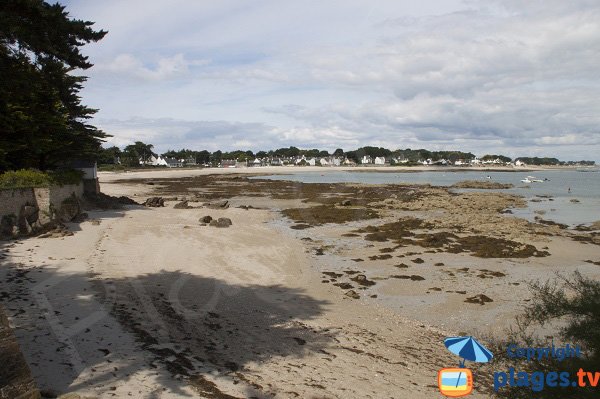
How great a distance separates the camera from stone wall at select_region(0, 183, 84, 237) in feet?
54.0

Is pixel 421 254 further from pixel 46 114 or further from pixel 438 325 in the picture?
pixel 46 114

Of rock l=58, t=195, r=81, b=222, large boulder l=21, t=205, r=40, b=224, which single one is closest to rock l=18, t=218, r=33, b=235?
large boulder l=21, t=205, r=40, b=224

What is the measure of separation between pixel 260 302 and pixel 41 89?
9.35 m

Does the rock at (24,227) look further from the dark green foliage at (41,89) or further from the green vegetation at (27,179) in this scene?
the dark green foliage at (41,89)

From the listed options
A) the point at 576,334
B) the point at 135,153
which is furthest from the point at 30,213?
the point at 135,153

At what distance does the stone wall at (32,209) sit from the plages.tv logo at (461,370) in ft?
53.8

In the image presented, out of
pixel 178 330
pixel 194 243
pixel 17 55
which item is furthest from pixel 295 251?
pixel 17 55

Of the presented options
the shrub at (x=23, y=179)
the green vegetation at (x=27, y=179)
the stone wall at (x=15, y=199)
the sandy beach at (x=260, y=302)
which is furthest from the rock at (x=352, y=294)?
the shrub at (x=23, y=179)

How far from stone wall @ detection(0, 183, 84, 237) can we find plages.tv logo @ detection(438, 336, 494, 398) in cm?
1640

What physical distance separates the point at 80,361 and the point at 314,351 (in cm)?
430

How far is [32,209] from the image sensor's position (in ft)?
58.8

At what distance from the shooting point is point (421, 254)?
18.9 meters

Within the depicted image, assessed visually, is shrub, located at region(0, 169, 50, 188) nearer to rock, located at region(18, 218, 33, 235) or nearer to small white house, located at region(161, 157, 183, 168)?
rock, located at region(18, 218, 33, 235)

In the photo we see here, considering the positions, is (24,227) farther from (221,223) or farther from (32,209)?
(221,223)
